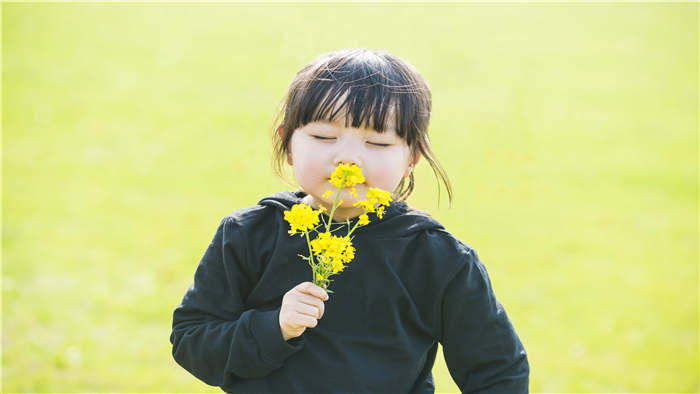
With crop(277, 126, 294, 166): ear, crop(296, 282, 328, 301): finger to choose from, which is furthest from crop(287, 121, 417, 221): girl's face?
crop(296, 282, 328, 301): finger

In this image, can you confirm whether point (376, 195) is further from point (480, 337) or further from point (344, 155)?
point (480, 337)

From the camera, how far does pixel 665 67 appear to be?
11055 mm

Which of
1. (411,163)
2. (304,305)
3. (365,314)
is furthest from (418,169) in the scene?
(304,305)

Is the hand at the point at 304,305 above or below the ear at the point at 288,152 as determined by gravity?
below

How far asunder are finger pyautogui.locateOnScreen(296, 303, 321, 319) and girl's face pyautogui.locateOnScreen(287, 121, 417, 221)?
308mm

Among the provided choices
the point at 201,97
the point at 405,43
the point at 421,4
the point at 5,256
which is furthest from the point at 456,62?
the point at 5,256

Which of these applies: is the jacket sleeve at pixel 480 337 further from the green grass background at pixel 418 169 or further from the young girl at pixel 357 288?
the green grass background at pixel 418 169

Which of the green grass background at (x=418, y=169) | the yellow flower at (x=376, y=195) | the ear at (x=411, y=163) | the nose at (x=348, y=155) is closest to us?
the yellow flower at (x=376, y=195)

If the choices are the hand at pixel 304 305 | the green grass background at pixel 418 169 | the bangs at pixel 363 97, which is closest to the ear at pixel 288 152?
the bangs at pixel 363 97

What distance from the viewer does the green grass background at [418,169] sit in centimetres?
575

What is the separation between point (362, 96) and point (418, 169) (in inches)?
192

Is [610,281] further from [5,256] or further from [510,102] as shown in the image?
[5,256]

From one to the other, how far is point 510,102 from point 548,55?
1611 mm

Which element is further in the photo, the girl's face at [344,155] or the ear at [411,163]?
the ear at [411,163]
